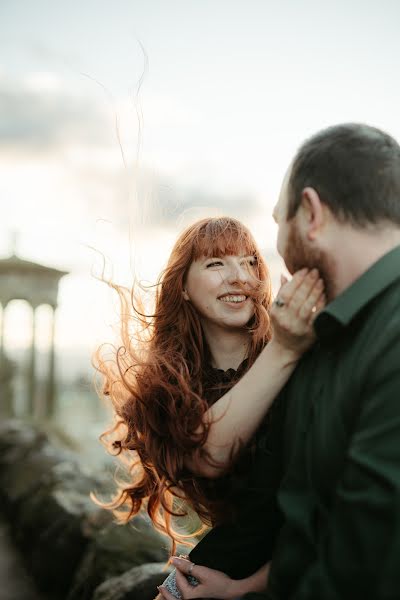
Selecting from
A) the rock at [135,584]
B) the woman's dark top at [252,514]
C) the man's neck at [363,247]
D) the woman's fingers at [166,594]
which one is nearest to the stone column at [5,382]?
the rock at [135,584]

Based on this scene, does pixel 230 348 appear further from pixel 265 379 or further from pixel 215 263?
pixel 265 379

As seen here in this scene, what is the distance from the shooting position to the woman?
2424 mm

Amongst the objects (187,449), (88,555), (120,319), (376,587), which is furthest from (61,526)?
(376,587)

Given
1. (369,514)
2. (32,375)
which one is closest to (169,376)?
(369,514)

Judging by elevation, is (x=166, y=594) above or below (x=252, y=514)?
below

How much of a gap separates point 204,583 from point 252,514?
0.37 metres

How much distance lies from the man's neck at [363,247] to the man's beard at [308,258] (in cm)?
7

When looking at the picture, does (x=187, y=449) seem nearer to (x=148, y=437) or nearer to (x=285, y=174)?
(x=148, y=437)

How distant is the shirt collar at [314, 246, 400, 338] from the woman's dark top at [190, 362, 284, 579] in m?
0.67

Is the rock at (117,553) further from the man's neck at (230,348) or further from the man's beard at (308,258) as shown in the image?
the man's beard at (308,258)

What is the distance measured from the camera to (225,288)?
304 cm

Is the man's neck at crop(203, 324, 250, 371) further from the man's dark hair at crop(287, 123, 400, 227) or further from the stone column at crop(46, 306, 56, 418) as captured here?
the stone column at crop(46, 306, 56, 418)

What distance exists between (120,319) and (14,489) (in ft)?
16.8

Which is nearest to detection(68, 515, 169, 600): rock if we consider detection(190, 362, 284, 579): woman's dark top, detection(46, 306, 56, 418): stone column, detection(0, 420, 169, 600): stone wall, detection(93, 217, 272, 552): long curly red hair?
detection(0, 420, 169, 600): stone wall
